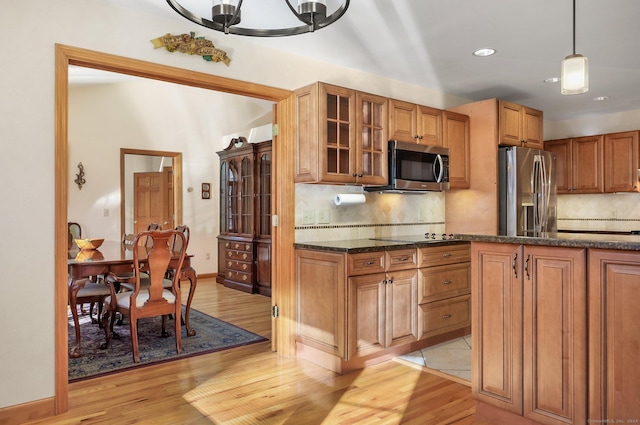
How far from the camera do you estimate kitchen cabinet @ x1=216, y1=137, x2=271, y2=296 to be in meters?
6.08

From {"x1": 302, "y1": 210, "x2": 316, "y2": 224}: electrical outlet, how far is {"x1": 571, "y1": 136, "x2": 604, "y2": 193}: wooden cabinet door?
409cm

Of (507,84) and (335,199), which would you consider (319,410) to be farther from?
(507,84)

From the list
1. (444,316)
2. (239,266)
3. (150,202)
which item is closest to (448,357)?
(444,316)

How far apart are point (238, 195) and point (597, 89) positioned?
473cm

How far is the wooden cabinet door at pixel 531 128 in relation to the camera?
4.67 m

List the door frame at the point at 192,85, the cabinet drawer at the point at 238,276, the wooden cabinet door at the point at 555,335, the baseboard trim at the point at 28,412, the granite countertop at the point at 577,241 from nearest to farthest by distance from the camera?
the granite countertop at the point at 577,241
the wooden cabinet door at the point at 555,335
the baseboard trim at the point at 28,412
the door frame at the point at 192,85
the cabinet drawer at the point at 238,276

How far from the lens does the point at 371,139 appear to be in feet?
12.3

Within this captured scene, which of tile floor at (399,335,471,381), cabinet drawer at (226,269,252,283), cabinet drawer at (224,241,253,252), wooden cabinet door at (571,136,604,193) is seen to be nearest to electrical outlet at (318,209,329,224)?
tile floor at (399,335,471,381)

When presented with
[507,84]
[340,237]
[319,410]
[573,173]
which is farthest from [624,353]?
[573,173]

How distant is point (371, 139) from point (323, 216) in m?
0.77

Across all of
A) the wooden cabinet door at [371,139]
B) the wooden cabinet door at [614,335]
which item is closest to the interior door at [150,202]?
the wooden cabinet door at [371,139]

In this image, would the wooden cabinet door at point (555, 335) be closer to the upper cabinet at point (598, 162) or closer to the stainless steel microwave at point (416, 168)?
the stainless steel microwave at point (416, 168)

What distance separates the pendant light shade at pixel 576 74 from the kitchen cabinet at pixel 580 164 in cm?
388

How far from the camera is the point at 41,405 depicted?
8.07ft
